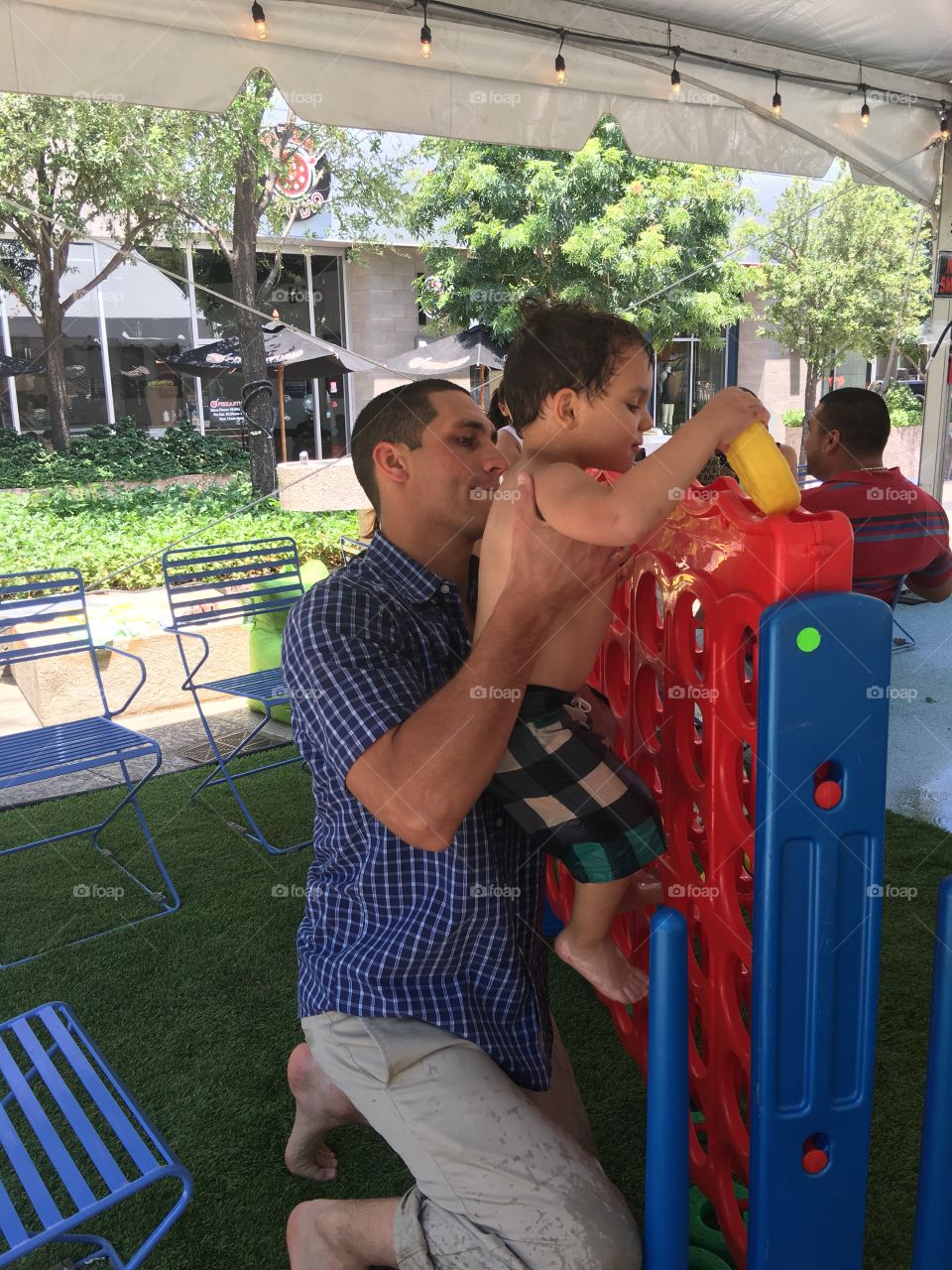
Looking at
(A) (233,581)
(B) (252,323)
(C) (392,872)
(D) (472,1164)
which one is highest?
(B) (252,323)

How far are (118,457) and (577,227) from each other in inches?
350

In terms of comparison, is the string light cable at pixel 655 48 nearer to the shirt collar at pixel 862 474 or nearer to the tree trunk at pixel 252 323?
the shirt collar at pixel 862 474

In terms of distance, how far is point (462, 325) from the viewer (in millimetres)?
16469

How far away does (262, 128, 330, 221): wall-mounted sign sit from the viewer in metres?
13.7

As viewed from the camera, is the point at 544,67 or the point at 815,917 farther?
the point at 544,67

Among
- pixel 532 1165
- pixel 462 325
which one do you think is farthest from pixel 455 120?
pixel 462 325

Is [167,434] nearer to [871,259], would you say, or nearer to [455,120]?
[871,259]

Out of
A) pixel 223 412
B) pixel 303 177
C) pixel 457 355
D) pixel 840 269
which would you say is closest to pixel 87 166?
pixel 303 177

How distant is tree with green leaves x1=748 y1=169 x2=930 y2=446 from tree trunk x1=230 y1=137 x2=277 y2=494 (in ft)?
29.8

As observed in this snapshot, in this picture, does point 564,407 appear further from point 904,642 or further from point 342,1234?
point 904,642

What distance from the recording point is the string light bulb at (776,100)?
16.8 ft

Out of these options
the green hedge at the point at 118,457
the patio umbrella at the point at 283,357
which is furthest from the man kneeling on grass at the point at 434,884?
the green hedge at the point at 118,457

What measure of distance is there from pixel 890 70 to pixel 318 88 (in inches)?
132

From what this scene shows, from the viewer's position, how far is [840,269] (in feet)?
59.8
